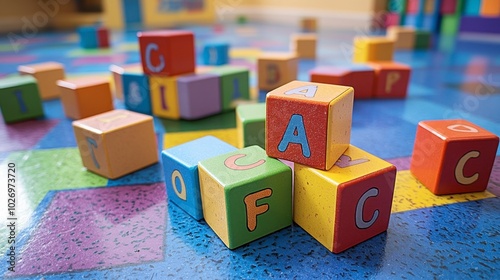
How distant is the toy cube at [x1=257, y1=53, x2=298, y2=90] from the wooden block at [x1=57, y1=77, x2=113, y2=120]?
114 cm

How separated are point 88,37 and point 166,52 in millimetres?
3467

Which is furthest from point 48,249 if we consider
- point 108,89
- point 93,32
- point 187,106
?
point 93,32

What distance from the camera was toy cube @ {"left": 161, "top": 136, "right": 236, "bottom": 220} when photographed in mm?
1159

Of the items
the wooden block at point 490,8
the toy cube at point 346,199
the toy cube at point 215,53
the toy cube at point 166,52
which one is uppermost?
the wooden block at point 490,8

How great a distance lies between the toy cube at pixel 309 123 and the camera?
3.31 feet

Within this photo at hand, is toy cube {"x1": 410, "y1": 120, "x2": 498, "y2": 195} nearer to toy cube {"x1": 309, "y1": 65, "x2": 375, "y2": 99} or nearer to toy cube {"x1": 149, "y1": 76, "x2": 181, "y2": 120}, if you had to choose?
toy cube {"x1": 309, "y1": 65, "x2": 375, "y2": 99}

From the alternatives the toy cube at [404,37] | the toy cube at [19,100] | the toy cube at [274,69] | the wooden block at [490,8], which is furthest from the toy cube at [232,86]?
the wooden block at [490,8]

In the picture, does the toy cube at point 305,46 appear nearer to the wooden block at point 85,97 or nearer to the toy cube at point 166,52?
the toy cube at point 166,52

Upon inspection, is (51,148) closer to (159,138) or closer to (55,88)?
(159,138)

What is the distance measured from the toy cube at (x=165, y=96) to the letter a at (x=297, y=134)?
1.21 metres

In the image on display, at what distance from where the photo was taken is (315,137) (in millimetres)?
1026

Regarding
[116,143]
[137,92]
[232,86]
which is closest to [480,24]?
[232,86]

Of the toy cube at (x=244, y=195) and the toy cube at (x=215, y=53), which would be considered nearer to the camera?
the toy cube at (x=244, y=195)

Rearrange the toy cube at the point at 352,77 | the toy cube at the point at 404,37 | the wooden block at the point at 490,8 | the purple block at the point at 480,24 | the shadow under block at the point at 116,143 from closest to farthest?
the shadow under block at the point at 116,143
the toy cube at the point at 352,77
the toy cube at the point at 404,37
the wooden block at the point at 490,8
the purple block at the point at 480,24
